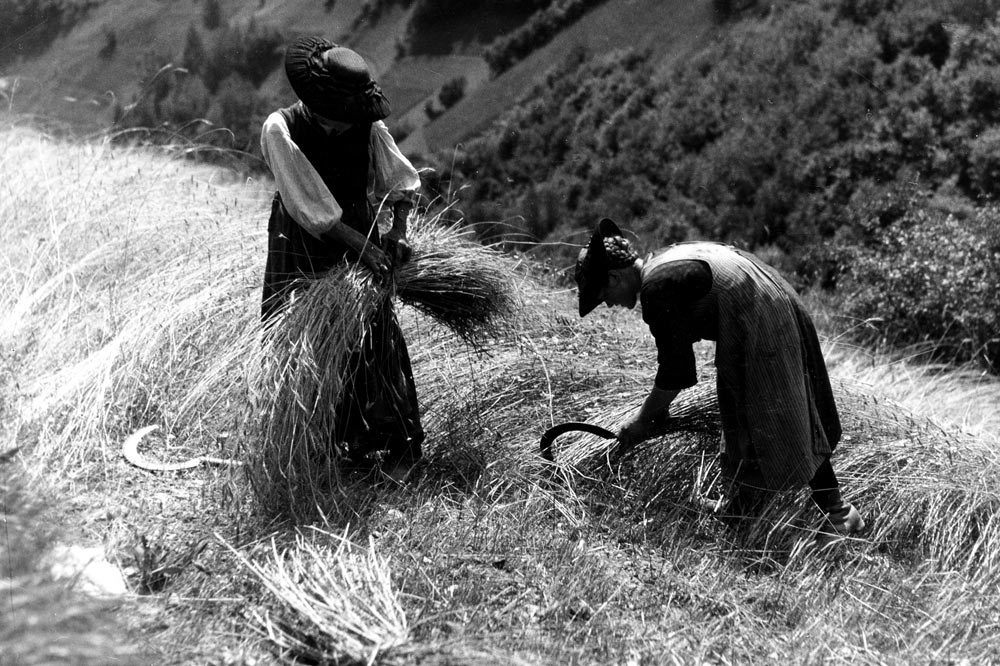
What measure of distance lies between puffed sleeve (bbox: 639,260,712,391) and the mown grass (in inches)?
25.6

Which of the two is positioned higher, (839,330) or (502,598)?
(502,598)

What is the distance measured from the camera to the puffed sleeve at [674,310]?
354cm

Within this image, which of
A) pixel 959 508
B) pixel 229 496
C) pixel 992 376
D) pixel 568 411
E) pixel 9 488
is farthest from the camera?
pixel 992 376

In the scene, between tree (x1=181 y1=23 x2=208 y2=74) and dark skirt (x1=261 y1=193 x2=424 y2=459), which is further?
tree (x1=181 y1=23 x2=208 y2=74)

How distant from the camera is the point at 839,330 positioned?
8102 millimetres

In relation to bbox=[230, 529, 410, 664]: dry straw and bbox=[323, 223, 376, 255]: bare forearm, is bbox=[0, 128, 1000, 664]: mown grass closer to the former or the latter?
bbox=[230, 529, 410, 664]: dry straw

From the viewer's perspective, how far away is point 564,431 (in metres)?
4.14

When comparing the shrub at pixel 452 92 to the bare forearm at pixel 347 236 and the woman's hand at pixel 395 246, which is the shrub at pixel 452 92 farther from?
the bare forearm at pixel 347 236

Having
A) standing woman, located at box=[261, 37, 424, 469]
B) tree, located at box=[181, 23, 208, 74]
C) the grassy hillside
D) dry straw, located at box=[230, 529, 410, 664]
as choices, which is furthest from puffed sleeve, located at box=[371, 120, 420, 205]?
tree, located at box=[181, 23, 208, 74]

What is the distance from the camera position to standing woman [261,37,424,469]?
3.69 metres

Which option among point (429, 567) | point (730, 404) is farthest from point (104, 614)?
point (730, 404)

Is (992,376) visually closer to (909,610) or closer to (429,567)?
(909,610)

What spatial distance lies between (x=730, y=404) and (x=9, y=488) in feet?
7.87

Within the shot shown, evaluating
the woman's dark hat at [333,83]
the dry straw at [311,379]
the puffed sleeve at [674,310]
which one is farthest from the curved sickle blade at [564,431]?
the woman's dark hat at [333,83]
